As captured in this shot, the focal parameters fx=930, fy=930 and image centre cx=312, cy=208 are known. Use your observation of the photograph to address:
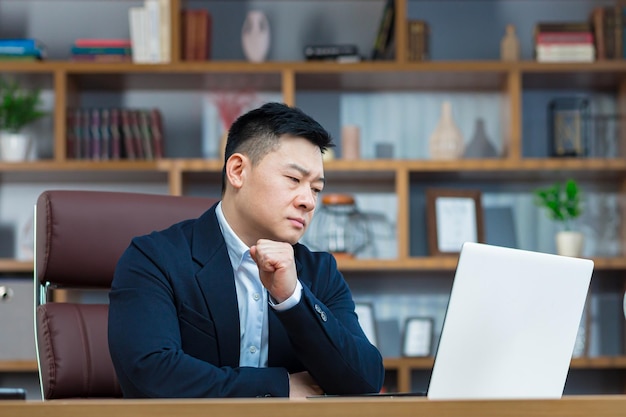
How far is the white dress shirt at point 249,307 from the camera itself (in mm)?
1701

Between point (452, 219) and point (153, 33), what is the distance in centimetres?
140

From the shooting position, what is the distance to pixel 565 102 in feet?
12.3

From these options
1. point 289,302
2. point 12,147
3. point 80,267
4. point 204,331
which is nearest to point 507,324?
point 289,302

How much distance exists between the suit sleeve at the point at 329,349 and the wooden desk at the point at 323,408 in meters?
0.71

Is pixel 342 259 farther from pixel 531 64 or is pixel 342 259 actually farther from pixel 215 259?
pixel 215 259

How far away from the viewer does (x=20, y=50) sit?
3.66 m

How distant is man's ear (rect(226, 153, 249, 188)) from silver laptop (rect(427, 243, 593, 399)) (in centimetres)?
66

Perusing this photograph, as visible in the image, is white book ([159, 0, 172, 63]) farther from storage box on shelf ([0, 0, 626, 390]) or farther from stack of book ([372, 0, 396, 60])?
stack of book ([372, 0, 396, 60])

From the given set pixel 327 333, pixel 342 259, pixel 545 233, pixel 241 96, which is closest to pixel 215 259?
pixel 327 333

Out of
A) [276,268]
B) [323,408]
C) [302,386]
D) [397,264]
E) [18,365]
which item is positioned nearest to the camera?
[323,408]

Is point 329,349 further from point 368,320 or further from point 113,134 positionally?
point 113,134

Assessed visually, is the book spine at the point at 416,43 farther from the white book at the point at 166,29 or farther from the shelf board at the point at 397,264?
the white book at the point at 166,29

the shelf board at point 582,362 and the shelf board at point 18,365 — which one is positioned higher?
the shelf board at point 18,365

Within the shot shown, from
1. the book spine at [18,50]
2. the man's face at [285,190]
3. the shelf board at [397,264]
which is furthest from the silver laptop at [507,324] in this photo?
the book spine at [18,50]
